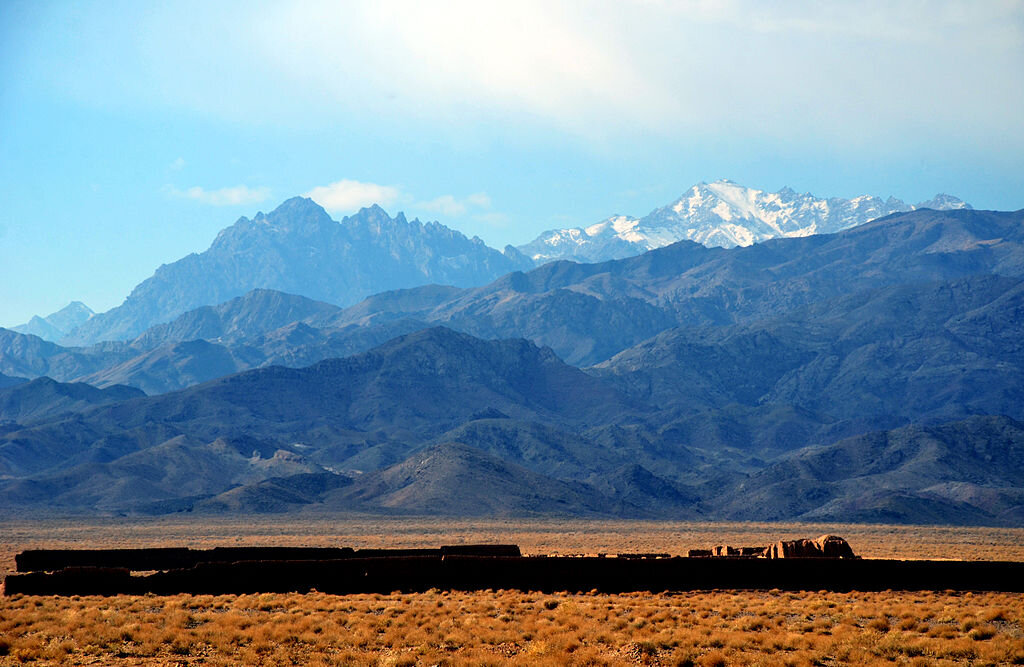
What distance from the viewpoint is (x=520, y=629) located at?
24922 millimetres

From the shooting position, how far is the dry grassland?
21797mm

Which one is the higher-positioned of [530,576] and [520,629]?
[530,576]

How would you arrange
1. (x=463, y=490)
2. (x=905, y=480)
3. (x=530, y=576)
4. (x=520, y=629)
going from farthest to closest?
(x=905, y=480), (x=463, y=490), (x=530, y=576), (x=520, y=629)

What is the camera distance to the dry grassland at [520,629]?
2180 cm

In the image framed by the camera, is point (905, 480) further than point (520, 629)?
Yes

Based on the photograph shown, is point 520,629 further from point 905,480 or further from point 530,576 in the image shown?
point 905,480

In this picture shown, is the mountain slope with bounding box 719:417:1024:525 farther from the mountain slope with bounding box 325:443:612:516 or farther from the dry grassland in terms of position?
the dry grassland

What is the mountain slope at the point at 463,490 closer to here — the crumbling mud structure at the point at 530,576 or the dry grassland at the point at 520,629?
the crumbling mud structure at the point at 530,576

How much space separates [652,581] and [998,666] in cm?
1235

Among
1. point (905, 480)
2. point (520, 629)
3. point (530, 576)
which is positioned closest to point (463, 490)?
point (905, 480)

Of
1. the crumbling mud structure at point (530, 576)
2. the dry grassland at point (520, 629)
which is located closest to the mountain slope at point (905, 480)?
the crumbling mud structure at point (530, 576)

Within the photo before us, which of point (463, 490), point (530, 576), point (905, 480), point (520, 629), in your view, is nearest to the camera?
point (520, 629)

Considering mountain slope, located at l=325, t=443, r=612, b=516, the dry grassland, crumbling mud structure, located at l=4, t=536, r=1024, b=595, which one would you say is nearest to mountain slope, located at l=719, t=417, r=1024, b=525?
mountain slope, located at l=325, t=443, r=612, b=516

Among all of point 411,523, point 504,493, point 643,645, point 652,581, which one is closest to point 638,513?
point 504,493
